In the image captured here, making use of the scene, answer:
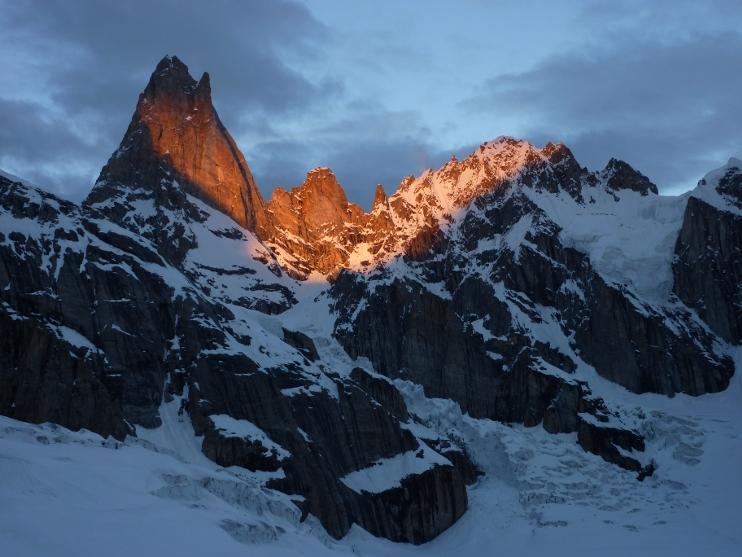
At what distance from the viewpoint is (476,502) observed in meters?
154

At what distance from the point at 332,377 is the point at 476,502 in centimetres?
2417

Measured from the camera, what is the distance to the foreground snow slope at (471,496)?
77.9 metres

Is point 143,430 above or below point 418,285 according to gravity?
below

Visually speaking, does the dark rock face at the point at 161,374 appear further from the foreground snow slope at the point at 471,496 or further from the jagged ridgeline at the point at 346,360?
the foreground snow slope at the point at 471,496

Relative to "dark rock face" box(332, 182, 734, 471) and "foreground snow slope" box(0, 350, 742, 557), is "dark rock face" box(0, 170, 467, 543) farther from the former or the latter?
"dark rock face" box(332, 182, 734, 471)

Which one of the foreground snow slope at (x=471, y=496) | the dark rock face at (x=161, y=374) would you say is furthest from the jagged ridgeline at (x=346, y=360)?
the foreground snow slope at (x=471, y=496)

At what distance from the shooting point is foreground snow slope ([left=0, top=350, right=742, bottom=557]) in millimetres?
77938

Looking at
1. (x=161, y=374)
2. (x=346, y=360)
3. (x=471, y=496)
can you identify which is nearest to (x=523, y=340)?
(x=346, y=360)

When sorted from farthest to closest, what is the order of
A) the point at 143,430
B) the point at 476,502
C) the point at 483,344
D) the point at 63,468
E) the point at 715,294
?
the point at 715,294, the point at 483,344, the point at 476,502, the point at 143,430, the point at 63,468

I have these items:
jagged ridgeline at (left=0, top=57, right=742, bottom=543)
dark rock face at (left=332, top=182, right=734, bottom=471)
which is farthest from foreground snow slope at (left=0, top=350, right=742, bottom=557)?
dark rock face at (left=332, top=182, right=734, bottom=471)

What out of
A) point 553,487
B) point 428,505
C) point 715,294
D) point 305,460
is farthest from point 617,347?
point 305,460

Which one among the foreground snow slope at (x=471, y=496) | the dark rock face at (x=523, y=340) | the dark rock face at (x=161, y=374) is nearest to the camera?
the foreground snow slope at (x=471, y=496)

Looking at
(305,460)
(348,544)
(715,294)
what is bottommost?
(348,544)

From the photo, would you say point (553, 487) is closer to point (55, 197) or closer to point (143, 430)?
point (143, 430)
